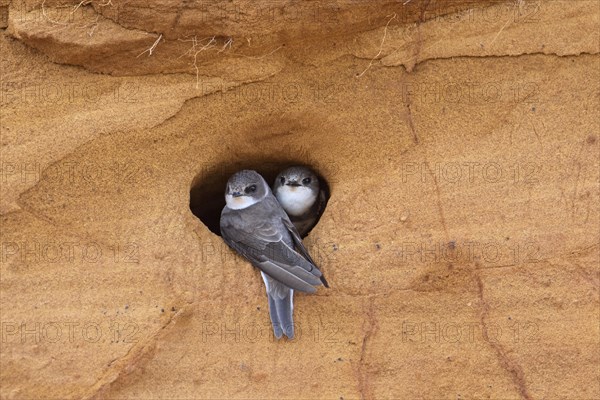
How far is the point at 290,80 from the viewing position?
4.52m

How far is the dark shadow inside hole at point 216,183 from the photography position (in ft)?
16.3

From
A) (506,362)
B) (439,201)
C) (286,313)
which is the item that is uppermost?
(439,201)

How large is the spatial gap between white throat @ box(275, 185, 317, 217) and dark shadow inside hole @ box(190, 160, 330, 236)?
0.33ft

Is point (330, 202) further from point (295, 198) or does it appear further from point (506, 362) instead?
point (506, 362)

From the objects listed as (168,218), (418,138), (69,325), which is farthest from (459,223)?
(69,325)

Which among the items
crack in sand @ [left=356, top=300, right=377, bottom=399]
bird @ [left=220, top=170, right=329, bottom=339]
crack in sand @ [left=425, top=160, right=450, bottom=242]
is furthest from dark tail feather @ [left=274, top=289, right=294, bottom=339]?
crack in sand @ [left=425, top=160, right=450, bottom=242]

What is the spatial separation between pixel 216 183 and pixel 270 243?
80 centimetres

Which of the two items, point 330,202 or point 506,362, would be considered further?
point 330,202

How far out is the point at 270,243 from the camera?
4.58 m

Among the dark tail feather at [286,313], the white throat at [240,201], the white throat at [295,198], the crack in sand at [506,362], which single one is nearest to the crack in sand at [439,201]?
the crack in sand at [506,362]

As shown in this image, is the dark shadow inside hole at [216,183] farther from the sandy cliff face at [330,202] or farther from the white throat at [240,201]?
the sandy cliff face at [330,202]

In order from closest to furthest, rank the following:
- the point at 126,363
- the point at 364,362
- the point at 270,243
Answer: the point at 126,363 < the point at 364,362 < the point at 270,243

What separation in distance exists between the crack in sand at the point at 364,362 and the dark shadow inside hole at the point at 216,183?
979 millimetres

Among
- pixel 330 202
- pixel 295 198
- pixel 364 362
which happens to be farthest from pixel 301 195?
pixel 364 362
